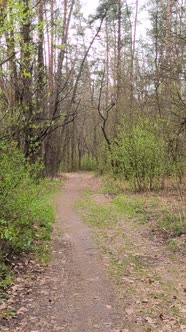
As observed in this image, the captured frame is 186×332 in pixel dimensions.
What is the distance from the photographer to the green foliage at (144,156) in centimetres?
1421

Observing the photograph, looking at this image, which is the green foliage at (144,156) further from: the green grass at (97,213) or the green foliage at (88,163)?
the green foliage at (88,163)

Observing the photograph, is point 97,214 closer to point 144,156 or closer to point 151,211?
point 151,211

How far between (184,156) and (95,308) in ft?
29.4

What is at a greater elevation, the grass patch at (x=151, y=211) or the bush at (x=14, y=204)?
the bush at (x=14, y=204)

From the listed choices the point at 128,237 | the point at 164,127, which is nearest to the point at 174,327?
the point at 128,237

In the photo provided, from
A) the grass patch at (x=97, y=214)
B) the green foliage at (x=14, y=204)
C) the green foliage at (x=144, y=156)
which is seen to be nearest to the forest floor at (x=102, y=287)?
the green foliage at (x=14, y=204)

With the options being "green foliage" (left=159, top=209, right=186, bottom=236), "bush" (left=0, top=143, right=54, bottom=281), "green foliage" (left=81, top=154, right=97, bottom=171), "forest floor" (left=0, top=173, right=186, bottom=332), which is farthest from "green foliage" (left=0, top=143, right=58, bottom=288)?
"green foliage" (left=81, top=154, right=97, bottom=171)

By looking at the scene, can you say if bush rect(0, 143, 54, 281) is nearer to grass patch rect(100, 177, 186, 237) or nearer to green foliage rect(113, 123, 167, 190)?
grass patch rect(100, 177, 186, 237)

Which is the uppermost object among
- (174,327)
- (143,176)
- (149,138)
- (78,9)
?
(78,9)

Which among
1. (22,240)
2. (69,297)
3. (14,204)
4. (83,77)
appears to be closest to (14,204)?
(14,204)

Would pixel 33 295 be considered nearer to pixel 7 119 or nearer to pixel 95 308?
pixel 95 308

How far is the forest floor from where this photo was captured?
441 cm

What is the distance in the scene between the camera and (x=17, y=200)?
624 cm

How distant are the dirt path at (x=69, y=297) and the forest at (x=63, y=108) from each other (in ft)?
2.11
